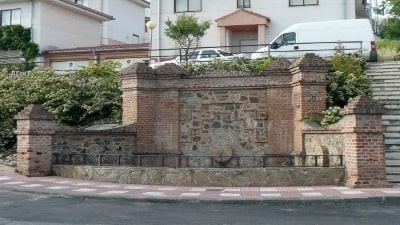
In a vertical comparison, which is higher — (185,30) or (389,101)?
(185,30)

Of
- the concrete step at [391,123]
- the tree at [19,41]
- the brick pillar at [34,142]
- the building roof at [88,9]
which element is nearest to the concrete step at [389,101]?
the concrete step at [391,123]

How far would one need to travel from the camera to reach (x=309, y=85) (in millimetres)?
17062

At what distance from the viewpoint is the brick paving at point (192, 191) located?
11.7 m

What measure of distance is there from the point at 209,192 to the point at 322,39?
1657 cm

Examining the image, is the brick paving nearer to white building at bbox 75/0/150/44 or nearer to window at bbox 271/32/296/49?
window at bbox 271/32/296/49

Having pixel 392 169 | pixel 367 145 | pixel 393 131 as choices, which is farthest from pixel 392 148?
pixel 367 145

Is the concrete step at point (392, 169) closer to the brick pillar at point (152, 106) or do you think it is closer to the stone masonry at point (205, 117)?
the stone masonry at point (205, 117)

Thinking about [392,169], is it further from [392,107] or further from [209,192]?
[209,192]

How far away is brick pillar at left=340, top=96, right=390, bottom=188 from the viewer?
12.9 m

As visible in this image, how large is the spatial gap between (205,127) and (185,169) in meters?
4.82

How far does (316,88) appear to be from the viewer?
17.1 meters

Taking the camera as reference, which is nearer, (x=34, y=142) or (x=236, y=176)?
(x=236, y=176)

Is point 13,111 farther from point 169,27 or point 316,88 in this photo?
point 169,27

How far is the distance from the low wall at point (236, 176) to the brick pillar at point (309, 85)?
10.9ft
